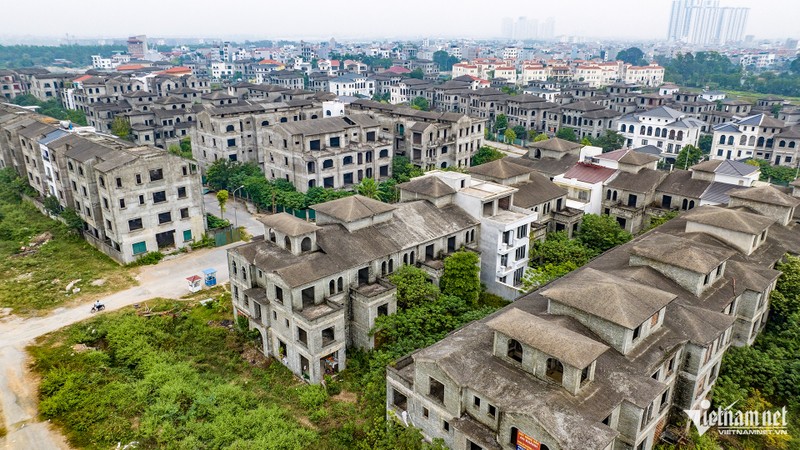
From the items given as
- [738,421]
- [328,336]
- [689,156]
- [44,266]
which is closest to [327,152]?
[44,266]

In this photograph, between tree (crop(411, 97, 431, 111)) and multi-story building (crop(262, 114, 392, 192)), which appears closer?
multi-story building (crop(262, 114, 392, 192))

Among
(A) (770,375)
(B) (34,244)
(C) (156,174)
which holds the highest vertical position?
(C) (156,174)

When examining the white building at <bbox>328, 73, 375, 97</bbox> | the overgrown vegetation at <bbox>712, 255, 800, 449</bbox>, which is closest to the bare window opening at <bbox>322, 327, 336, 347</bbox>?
the overgrown vegetation at <bbox>712, 255, 800, 449</bbox>

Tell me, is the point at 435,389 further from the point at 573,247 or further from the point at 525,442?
the point at 573,247

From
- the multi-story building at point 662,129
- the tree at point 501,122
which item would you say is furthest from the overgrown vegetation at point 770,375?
the tree at point 501,122

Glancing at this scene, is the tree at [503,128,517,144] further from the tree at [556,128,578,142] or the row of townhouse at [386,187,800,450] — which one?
the row of townhouse at [386,187,800,450]

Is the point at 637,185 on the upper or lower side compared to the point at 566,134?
upper
